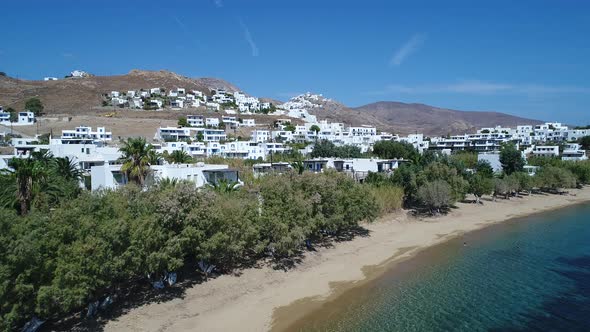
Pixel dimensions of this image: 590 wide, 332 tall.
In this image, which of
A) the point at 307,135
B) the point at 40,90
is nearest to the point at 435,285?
the point at 307,135

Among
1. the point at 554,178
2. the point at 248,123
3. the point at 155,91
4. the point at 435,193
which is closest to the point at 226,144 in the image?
the point at 248,123

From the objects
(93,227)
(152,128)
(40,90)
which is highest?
(40,90)

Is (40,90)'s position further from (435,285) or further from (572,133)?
(572,133)

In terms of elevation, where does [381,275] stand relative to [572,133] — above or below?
below

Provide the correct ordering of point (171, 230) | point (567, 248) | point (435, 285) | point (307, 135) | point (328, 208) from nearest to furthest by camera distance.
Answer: point (171, 230) → point (435, 285) → point (328, 208) → point (567, 248) → point (307, 135)

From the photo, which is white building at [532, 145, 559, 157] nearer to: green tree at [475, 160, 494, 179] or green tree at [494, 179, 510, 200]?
green tree at [475, 160, 494, 179]

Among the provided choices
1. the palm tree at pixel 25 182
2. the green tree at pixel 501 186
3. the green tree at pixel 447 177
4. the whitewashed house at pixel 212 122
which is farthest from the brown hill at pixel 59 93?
the green tree at pixel 501 186

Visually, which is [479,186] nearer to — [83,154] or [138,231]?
[138,231]
